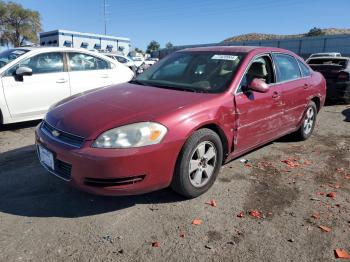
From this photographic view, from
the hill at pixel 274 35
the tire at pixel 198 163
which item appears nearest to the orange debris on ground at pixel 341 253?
the tire at pixel 198 163

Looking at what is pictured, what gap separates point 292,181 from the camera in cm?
445

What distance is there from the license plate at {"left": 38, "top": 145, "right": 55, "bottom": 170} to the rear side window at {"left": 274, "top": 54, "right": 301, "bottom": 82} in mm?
3186

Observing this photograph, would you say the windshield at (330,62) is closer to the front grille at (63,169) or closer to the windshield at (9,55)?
the windshield at (9,55)

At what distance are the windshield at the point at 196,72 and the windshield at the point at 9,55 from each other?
9.14ft

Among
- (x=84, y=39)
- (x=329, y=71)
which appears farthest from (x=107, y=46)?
(x=329, y=71)

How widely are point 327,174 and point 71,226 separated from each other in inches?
128

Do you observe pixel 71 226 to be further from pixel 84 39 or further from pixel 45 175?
pixel 84 39

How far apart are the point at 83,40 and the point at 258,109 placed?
59332 mm

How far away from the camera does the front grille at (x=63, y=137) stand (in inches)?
129

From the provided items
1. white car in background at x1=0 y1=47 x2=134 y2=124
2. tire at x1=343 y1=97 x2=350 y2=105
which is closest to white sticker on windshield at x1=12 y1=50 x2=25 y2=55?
Result: white car in background at x1=0 y1=47 x2=134 y2=124

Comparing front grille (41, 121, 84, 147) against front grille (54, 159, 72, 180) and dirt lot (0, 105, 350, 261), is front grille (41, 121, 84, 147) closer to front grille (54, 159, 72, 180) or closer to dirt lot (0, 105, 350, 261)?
front grille (54, 159, 72, 180)

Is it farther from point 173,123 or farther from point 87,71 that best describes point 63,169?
point 87,71

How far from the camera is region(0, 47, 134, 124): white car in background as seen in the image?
20.4ft

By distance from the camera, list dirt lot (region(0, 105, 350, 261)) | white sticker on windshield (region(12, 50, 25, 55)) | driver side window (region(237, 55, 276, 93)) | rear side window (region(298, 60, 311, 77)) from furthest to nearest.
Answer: white sticker on windshield (region(12, 50, 25, 55)), rear side window (region(298, 60, 311, 77)), driver side window (region(237, 55, 276, 93)), dirt lot (region(0, 105, 350, 261))
